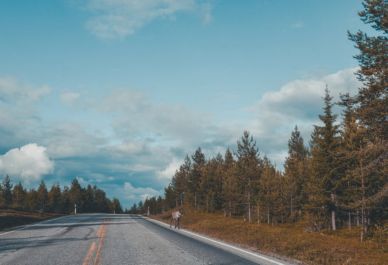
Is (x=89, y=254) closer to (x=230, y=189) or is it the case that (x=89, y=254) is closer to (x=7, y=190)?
(x=230, y=189)

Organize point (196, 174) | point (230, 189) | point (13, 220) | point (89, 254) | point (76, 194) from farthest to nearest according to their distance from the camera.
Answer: point (76, 194) < point (196, 174) < point (230, 189) < point (13, 220) < point (89, 254)

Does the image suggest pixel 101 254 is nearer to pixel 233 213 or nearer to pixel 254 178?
pixel 254 178

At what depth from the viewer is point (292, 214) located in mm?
62312

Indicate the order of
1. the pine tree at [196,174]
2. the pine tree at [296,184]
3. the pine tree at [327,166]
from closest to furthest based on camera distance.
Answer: the pine tree at [327,166], the pine tree at [296,184], the pine tree at [196,174]

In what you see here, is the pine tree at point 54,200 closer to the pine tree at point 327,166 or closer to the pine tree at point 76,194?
the pine tree at point 76,194

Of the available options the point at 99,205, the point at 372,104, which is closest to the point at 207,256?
the point at 372,104

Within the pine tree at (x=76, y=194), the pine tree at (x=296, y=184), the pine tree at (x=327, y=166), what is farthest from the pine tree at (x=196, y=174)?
the pine tree at (x=76, y=194)

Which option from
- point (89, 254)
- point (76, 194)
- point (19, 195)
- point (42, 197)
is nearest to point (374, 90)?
point (89, 254)

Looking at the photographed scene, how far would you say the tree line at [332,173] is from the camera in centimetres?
2106

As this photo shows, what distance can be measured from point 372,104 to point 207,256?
539 inches

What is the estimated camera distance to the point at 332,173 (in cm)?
3881

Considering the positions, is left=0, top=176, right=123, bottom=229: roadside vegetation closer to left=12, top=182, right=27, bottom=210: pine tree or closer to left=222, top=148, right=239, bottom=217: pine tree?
left=12, top=182, right=27, bottom=210: pine tree

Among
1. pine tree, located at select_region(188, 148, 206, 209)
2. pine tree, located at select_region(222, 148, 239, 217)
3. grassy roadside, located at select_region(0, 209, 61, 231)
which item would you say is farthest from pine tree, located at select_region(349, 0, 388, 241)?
pine tree, located at select_region(188, 148, 206, 209)

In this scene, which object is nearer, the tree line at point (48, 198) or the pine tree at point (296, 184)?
the pine tree at point (296, 184)
